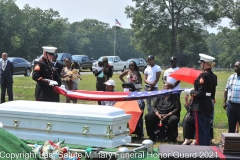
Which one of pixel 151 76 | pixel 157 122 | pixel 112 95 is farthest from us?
pixel 151 76

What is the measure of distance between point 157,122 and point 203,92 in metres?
2.03

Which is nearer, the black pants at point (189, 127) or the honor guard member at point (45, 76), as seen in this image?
the honor guard member at point (45, 76)

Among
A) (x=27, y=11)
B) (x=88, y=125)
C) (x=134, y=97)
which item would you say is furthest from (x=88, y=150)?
(x=27, y=11)

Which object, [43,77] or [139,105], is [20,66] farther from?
[43,77]

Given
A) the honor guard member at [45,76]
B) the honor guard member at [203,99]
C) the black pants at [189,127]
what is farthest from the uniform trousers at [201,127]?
the honor guard member at [45,76]

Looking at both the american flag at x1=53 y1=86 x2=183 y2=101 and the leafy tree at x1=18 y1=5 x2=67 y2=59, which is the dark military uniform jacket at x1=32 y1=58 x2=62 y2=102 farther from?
the leafy tree at x1=18 y1=5 x2=67 y2=59

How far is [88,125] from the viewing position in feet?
19.6

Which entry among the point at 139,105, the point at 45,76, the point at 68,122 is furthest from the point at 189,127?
the point at 45,76

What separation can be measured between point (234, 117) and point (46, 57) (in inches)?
146

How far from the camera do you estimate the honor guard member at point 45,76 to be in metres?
7.66

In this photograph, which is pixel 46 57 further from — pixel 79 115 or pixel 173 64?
pixel 173 64

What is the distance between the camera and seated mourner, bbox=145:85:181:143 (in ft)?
27.8

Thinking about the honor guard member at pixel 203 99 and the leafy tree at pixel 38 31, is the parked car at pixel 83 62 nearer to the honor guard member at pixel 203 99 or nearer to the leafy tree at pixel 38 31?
the leafy tree at pixel 38 31

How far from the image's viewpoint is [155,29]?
5416 centimetres
